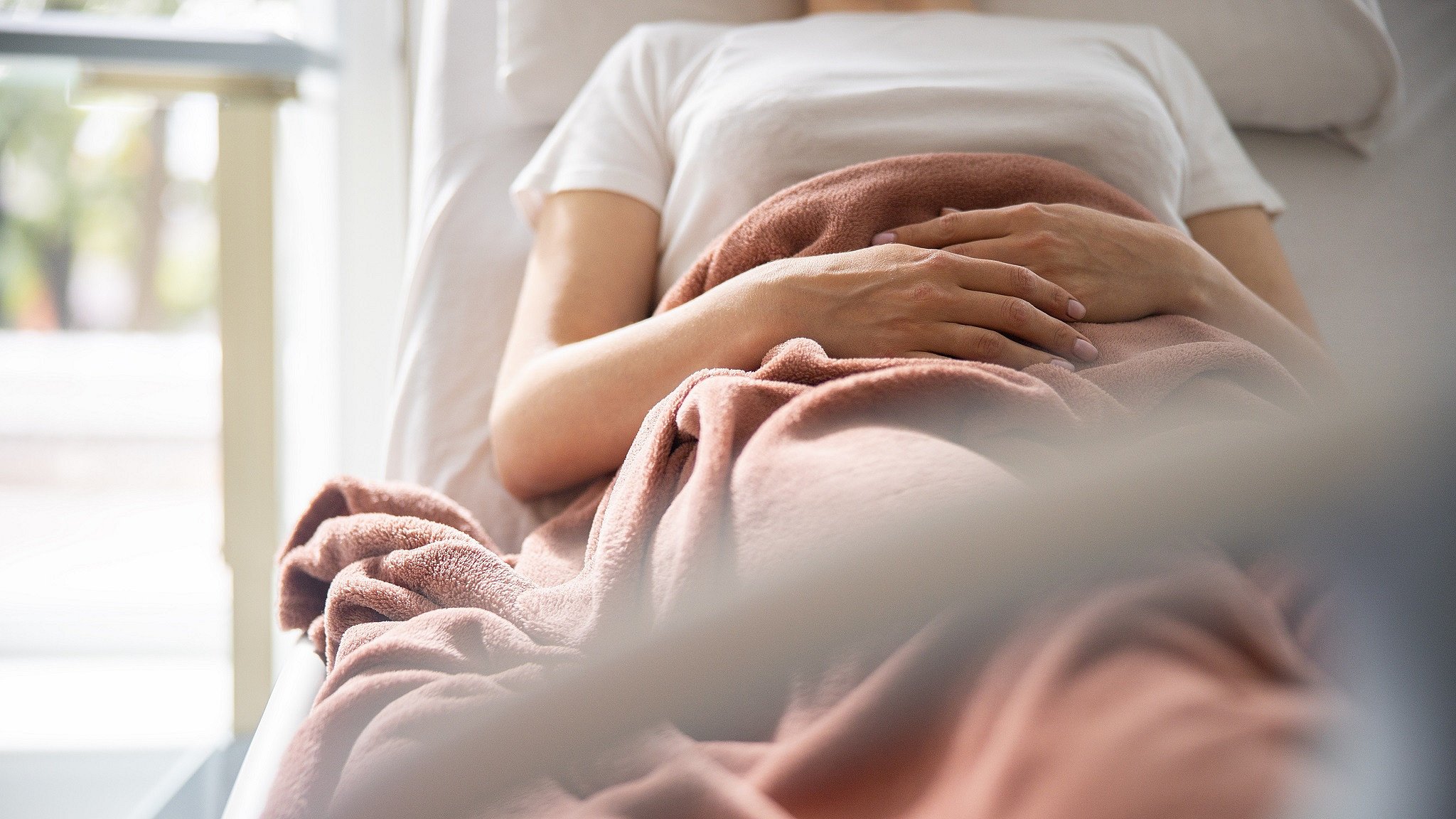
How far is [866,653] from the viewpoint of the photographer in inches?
14.1

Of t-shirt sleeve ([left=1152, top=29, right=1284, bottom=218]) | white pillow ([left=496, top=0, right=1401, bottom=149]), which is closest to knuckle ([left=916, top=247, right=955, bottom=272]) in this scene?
t-shirt sleeve ([left=1152, top=29, right=1284, bottom=218])

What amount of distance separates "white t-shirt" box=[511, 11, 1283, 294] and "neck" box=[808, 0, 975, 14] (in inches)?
2.0

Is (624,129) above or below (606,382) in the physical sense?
above

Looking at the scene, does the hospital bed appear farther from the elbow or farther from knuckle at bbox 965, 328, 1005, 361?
knuckle at bbox 965, 328, 1005, 361

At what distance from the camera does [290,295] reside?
1314mm

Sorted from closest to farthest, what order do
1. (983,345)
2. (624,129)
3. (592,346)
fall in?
(983,345)
(592,346)
(624,129)

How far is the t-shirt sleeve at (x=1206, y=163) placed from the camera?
91 cm

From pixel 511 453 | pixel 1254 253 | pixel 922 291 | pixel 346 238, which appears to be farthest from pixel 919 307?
pixel 346 238

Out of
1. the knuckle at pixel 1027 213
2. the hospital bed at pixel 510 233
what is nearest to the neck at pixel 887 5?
the hospital bed at pixel 510 233

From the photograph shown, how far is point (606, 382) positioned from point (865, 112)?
0.99 feet

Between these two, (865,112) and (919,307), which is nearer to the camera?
(919,307)

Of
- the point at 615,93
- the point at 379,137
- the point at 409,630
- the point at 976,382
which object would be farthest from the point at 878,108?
the point at 379,137

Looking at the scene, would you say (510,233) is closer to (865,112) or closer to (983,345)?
(865,112)

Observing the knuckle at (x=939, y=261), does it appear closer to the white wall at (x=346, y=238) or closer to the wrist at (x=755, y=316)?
the wrist at (x=755, y=316)
